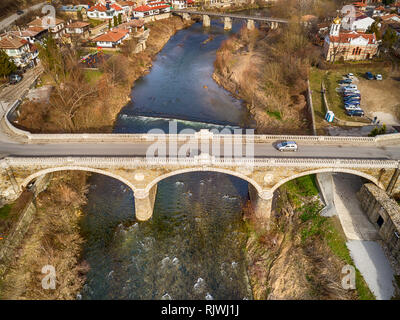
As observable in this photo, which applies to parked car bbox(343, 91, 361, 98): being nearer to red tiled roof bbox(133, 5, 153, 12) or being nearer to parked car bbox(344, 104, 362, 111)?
parked car bbox(344, 104, 362, 111)

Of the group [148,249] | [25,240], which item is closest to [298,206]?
[148,249]

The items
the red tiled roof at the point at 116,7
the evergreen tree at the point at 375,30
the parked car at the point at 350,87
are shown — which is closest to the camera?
the parked car at the point at 350,87

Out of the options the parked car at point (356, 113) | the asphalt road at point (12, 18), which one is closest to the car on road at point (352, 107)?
the parked car at point (356, 113)

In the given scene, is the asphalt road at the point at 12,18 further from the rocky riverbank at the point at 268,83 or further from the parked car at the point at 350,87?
the parked car at the point at 350,87

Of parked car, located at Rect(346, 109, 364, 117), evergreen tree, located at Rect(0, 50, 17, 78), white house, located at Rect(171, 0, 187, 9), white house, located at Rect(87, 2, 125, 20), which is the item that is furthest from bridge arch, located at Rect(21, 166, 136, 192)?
white house, located at Rect(171, 0, 187, 9)

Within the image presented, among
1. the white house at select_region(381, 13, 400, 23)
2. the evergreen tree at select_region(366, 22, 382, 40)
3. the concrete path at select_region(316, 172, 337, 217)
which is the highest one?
the evergreen tree at select_region(366, 22, 382, 40)

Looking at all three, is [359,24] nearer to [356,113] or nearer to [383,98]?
[383,98]

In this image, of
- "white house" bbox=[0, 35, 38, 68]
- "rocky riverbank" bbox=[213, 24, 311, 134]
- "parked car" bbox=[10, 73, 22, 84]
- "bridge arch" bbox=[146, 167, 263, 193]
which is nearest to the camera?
"bridge arch" bbox=[146, 167, 263, 193]
